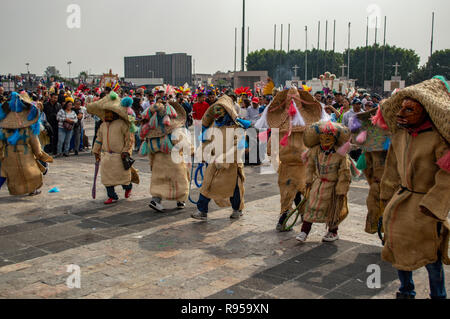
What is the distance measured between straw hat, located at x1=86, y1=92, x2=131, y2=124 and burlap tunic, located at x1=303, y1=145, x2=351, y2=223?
11.5ft

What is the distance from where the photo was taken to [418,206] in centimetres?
396

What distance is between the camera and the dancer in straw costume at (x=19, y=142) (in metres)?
8.63

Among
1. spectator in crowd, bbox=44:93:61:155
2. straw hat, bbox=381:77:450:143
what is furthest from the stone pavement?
spectator in crowd, bbox=44:93:61:155

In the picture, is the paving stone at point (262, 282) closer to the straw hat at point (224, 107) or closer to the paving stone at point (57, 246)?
the paving stone at point (57, 246)

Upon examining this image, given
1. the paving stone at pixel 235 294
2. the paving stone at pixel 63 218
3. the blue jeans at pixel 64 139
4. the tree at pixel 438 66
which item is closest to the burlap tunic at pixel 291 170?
the paving stone at pixel 235 294

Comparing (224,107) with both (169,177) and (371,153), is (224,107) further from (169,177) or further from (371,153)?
(371,153)

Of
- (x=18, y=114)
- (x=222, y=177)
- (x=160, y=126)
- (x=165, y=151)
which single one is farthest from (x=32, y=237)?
(x=18, y=114)

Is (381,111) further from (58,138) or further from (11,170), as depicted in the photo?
(58,138)

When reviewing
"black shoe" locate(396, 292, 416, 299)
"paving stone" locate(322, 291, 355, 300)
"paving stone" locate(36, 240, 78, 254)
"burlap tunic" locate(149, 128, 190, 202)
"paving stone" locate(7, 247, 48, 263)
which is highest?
"burlap tunic" locate(149, 128, 190, 202)

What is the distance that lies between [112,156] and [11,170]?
193 cm

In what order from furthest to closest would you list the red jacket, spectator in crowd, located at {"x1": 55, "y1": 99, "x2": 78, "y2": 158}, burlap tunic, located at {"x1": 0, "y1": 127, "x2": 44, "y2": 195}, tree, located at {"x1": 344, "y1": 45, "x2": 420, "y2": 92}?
1. tree, located at {"x1": 344, "y1": 45, "x2": 420, "y2": 92}
2. spectator in crowd, located at {"x1": 55, "y1": 99, "x2": 78, "y2": 158}
3. the red jacket
4. burlap tunic, located at {"x1": 0, "y1": 127, "x2": 44, "y2": 195}

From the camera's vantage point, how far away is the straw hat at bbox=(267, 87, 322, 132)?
7.01 m

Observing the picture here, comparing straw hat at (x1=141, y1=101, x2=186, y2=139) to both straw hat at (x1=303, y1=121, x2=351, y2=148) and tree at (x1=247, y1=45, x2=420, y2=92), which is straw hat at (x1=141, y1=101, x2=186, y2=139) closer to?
straw hat at (x1=303, y1=121, x2=351, y2=148)
